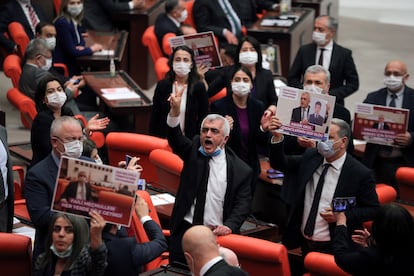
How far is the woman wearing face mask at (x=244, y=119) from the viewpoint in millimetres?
8094

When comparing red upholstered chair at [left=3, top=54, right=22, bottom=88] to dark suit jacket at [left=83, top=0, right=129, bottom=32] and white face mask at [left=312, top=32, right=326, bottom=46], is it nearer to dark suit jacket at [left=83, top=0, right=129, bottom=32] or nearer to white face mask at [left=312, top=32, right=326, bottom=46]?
dark suit jacket at [left=83, top=0, right=129, bottom=32]

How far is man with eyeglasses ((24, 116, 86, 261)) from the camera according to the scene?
6.11 m

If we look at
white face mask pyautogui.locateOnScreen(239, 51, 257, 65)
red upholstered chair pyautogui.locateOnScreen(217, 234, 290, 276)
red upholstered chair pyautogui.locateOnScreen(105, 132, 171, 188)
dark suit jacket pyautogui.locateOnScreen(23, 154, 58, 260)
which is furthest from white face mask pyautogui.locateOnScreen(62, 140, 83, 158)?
white face mask pyautogui.locateOnScreen(239, 51, 257, 65)

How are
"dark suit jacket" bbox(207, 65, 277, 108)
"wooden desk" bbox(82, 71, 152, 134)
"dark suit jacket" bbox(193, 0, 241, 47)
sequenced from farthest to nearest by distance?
"dark suit jacket" bbox(193, 0, 241, 47) < "wooden desk" bbox(82, 71, 152, 134) < "dark suit jacket" bbox(207, 65, 277, 108)

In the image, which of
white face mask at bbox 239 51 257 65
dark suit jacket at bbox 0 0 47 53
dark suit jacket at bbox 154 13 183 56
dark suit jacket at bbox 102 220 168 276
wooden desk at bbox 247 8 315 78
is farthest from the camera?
wooden desk at bbox 247 8 315 78

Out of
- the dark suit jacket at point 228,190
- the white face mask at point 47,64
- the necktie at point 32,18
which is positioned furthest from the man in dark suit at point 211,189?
the necktie at point 32,18

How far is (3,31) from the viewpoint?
11.4 m

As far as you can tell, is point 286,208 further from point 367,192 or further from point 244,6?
point 244,6

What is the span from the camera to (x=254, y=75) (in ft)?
30.4

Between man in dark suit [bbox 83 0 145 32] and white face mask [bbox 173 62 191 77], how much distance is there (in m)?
3.90

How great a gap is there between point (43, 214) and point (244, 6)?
289 inches

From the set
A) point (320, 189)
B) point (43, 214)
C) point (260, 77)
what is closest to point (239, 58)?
point (260, 77)

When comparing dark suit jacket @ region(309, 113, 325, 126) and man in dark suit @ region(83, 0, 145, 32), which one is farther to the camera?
man in dark suit @ region(83, 0, 145, 32)

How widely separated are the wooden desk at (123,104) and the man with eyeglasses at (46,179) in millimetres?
3210
